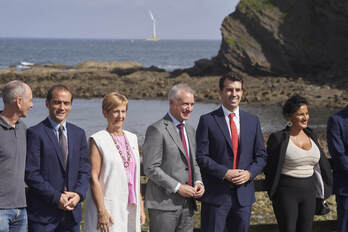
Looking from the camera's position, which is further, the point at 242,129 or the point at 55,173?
the point at 242,129

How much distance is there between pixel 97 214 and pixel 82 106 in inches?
1193

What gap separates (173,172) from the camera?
4949 mm

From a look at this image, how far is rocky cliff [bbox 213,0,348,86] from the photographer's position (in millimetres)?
42500

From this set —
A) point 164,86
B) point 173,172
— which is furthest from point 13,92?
point 164,86

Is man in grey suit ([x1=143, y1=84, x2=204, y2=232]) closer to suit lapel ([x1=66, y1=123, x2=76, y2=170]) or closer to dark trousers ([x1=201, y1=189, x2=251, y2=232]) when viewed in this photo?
dark trousers ([x1=201, y1=189, x2=251, y2=232])

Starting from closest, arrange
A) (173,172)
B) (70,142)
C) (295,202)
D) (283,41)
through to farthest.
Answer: (70,142), (173,172), (295,202), (283,41)

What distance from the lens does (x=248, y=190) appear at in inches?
204

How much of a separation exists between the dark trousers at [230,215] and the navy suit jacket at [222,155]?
5 cm

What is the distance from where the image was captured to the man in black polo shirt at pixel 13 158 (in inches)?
173

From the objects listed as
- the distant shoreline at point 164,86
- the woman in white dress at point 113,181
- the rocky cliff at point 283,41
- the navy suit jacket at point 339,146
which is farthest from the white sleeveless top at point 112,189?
the rocky cliff at point 283,41

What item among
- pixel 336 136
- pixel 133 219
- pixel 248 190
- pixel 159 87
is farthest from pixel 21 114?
pixel 159 87

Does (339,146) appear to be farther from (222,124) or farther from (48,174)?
(48,174)

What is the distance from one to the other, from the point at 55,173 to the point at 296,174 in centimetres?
252

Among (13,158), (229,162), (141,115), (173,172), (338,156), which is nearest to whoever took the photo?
(13,158)
